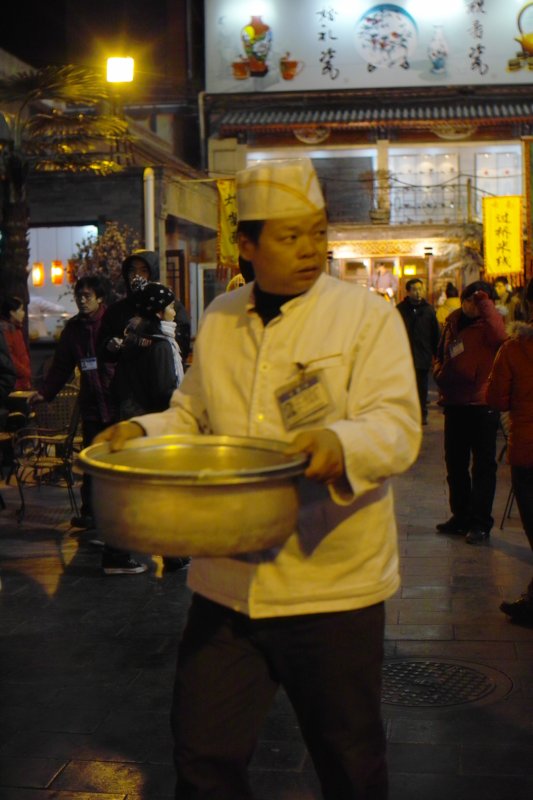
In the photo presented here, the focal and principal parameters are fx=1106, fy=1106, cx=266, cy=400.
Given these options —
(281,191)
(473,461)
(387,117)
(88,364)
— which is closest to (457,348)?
(473,461)

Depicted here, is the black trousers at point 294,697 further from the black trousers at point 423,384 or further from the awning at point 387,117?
the awning at point 387,117

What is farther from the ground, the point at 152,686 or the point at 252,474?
the point at 252,474

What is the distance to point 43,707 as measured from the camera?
502cm

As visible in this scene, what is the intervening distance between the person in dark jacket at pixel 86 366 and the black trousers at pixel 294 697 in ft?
17.3

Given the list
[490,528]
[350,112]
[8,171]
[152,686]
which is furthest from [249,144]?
[152,686]

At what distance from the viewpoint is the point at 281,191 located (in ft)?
9.36

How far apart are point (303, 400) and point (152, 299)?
454 centimetres

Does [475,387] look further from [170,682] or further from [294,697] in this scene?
[294,697]

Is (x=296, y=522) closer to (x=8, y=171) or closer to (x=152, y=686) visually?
(x=152, y=686)

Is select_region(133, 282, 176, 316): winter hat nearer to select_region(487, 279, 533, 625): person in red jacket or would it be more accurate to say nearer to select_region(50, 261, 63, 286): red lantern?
select_region(487, 279, 533, 625): person in red jacket

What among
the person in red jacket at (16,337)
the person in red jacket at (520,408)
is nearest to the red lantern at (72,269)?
the person in red jacket at (16,337)

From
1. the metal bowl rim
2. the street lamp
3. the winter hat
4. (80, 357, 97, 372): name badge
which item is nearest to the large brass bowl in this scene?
the metal bowl rim

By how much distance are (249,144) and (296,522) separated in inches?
1303

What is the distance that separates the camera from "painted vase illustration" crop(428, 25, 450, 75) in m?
34.4
